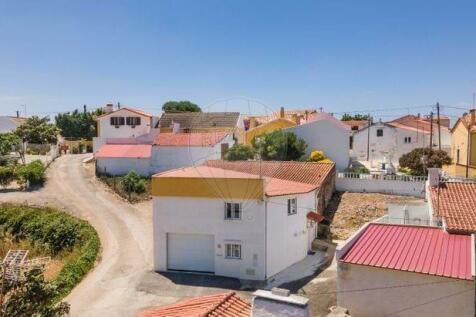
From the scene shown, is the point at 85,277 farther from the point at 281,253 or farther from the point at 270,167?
the point at 270,167

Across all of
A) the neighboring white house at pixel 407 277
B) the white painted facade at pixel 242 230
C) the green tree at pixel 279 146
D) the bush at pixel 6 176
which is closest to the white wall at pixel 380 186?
the green tree at pixel 279 146

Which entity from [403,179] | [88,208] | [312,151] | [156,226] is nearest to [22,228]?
[88,208]

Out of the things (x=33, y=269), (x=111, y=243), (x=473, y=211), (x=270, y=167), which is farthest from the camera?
(x=270, y=167)

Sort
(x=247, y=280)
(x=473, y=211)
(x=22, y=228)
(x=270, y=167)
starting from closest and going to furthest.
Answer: (x=473, y=211) < (x=247, y=280) < (x=270, y=167) < (x=22, y=228)

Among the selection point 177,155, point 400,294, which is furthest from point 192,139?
point 400,294

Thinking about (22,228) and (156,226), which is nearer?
(156,226)

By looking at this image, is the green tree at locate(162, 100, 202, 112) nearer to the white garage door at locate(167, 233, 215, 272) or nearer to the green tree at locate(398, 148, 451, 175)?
the green tree at locate(398, 148, 451, 175)

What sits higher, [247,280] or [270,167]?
[270,167]

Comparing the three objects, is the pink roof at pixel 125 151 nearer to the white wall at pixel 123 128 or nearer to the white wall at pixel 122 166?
the white wall at pixel 122 166

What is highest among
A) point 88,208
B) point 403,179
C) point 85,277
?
point 403,179

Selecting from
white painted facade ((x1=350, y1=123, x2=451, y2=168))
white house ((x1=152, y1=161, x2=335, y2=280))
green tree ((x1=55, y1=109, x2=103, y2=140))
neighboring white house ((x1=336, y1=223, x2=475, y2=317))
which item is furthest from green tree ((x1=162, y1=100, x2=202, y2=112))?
neighboring white house ((x1=336, y1=223, x2=475, y2=317))
